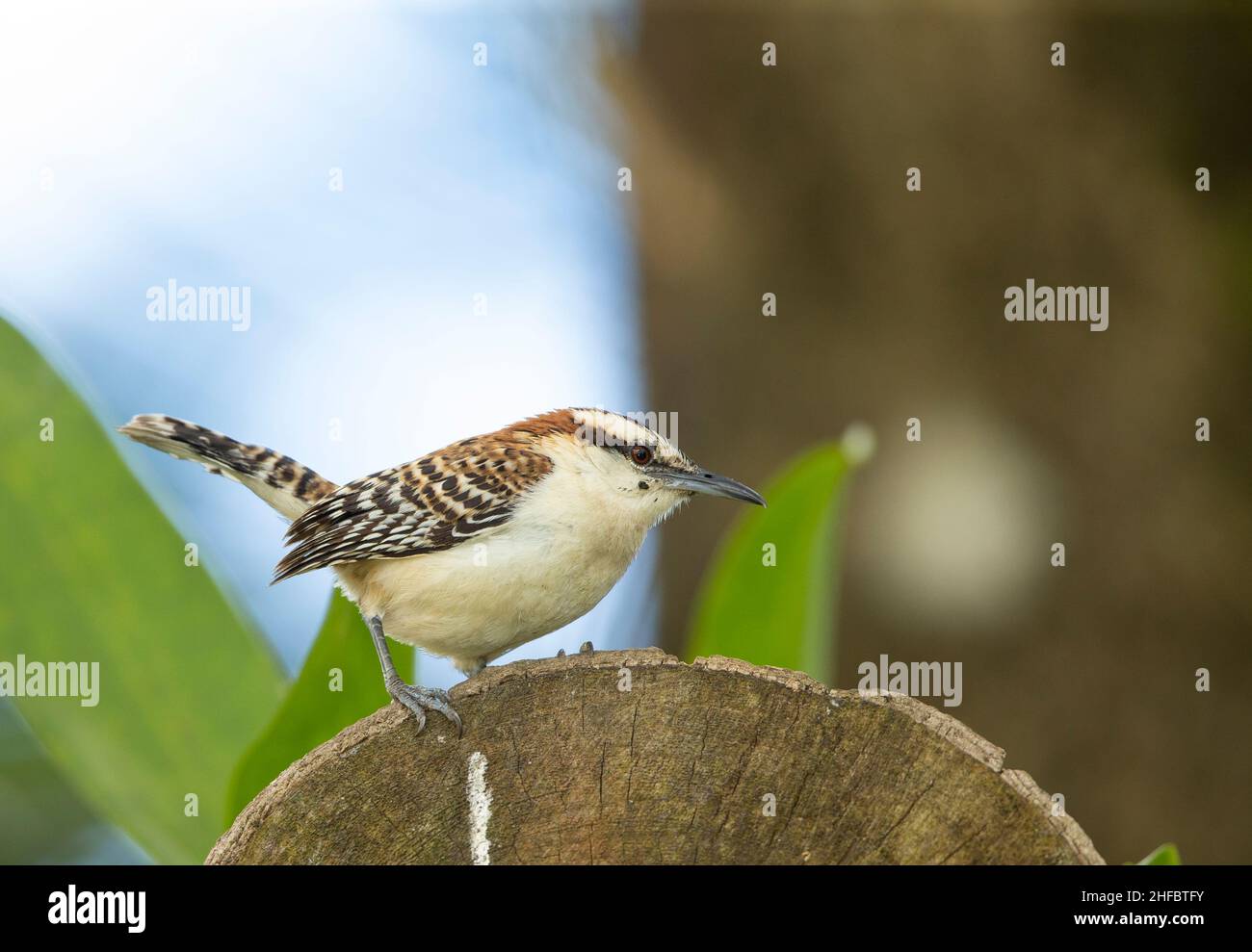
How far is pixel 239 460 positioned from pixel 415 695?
1495 mm

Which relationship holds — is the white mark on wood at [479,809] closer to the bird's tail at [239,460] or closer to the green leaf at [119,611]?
the green leaf at [119,611]

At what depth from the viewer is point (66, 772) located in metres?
2.64

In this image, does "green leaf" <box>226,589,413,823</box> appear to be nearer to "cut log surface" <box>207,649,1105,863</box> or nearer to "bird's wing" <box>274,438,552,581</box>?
"bird's wing" <box>274,438,552,581</box>

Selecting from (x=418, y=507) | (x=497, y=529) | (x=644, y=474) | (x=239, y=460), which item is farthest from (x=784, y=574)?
(x=239, y=460)

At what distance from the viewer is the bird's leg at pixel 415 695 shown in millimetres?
1916

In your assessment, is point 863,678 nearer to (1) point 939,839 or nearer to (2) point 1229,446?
(2) point 1229,446

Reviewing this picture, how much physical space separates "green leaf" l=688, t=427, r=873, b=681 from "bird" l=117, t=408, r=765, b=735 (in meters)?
0.17

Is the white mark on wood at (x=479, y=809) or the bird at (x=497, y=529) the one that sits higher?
the bird at (x=497, y=529)

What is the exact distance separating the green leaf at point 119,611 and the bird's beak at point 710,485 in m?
1.03

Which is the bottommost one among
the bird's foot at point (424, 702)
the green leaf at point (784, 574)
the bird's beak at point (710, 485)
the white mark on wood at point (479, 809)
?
the white mark on wood at point (479, 809)

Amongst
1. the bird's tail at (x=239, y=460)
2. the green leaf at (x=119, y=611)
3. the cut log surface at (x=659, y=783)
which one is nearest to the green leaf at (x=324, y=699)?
the green leaf at (x=119, y=611)

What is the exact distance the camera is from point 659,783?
185cm
